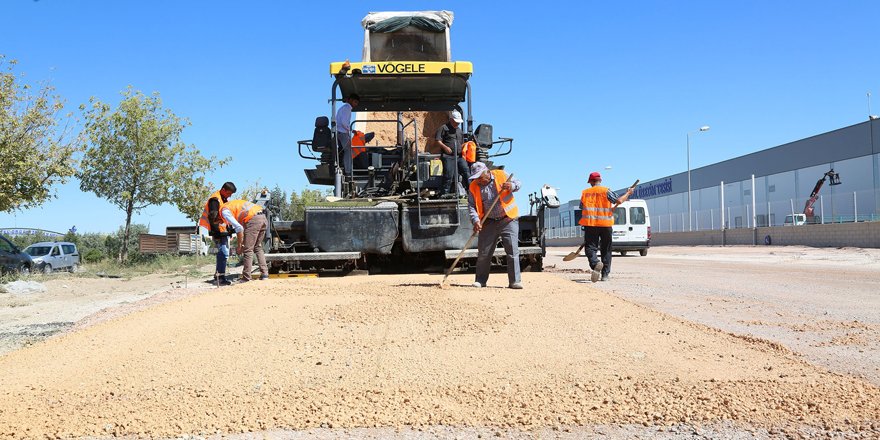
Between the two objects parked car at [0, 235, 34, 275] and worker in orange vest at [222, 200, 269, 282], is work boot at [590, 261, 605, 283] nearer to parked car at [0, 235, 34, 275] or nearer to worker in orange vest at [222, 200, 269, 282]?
worker in orange vest at [222, 200, 269, 282]

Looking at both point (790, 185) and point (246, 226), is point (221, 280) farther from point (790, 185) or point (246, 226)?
point (790, 185)

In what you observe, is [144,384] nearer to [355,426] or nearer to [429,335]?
[355,426]

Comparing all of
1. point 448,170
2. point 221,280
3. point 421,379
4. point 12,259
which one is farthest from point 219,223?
point 12,259

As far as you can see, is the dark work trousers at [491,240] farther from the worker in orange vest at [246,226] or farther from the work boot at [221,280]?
the work boot at [221,280]

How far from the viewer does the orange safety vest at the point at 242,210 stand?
11.3 meters

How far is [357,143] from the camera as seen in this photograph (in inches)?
452

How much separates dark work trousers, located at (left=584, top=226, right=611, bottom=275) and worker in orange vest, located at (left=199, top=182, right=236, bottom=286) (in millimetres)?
5542

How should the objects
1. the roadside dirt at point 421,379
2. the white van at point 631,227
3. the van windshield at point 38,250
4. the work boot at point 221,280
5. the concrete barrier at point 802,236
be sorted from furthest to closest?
the concrete barrier at point 802,236 → the white van at point 631,227 → the van windshield at point 38,250 → the work boot at point 221,280 → the roadside dirt at point 421,379

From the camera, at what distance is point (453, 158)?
10.6m

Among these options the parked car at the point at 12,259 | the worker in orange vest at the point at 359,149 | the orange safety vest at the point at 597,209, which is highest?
the worker in orange vest at the point at 359,149

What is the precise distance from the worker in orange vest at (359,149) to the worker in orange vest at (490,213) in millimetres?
3173

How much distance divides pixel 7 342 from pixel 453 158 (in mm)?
6199

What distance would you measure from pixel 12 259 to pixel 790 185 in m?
40.7

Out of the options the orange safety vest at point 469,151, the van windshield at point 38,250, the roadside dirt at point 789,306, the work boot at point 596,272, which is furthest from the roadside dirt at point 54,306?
the van windshield at point 38,250
